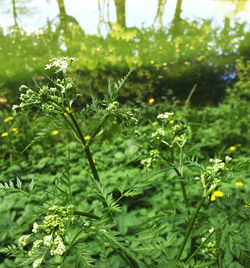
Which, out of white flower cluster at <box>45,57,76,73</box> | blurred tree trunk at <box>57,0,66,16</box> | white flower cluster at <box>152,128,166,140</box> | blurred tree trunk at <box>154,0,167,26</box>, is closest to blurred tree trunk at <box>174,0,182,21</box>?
blurred tree trunk at <box>154,0,167,26</box>

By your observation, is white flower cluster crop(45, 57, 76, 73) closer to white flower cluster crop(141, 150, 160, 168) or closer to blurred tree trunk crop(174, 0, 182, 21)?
white flower cluster crop(141, 150, 160, 168)

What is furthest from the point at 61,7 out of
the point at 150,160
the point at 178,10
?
the point at 150,160

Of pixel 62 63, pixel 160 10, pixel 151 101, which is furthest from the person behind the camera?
pixel 151 101

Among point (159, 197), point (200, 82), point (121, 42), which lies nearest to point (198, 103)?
point (200, 82)

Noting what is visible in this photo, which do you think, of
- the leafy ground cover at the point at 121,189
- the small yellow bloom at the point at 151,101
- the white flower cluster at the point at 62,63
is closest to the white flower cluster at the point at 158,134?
the leafy ground cover at the point at 121,189

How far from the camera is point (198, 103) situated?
14.1 ft

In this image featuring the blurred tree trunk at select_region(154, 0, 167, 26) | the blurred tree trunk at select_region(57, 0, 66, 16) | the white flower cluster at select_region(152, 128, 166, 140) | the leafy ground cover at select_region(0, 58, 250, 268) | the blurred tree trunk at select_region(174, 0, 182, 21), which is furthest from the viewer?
the blurred tree trunk at select_region(174, 0, 182, 21)

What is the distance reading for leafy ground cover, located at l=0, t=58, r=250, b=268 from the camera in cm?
72

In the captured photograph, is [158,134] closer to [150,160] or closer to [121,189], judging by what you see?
[150,160]

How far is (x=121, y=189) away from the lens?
88 cm

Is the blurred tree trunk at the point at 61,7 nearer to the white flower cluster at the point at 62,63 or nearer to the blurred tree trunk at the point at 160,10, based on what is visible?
the blurred tree trunk at the point at 160,10

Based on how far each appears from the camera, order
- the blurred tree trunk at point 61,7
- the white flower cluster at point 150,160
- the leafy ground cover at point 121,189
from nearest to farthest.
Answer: the leafy ground cover at point 121,189, the white flower cluster at point 150,160, the blurred tree trunk at point 61,7

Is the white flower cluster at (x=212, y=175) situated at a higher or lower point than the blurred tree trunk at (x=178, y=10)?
lower

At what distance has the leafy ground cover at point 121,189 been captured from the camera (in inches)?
28.2
